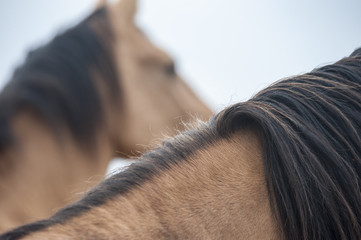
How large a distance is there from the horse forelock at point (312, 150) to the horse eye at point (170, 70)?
121 inches

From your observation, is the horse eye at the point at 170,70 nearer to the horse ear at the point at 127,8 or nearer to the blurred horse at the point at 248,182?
the horse ear at the point at 127,8

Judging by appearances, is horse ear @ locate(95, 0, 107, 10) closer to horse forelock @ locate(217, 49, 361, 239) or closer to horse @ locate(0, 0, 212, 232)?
horse @ locate(0, 0, 212, 232)

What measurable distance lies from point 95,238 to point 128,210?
84 mm

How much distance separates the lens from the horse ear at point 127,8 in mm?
3857

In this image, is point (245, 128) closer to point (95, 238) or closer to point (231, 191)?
point (231, 191)

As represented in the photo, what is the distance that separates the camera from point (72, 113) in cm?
292

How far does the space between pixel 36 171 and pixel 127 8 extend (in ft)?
5.86

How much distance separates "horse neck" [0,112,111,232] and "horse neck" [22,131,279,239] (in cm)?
145

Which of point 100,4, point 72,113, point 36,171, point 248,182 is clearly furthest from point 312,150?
point 100,4

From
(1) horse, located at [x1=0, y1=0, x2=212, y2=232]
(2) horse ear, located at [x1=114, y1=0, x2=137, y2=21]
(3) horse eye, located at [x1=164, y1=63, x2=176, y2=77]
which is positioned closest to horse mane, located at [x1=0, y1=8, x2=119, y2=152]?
(1) horse, located at [x1=0, y1=0, x2=212, y2=232]

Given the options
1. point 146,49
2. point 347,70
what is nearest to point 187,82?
point 146,49

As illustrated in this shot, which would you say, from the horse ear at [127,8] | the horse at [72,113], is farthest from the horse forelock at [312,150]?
the horse ear at [127,8]

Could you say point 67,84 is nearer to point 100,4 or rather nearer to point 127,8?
point 100,4

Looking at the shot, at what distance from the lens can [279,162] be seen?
99 cm
